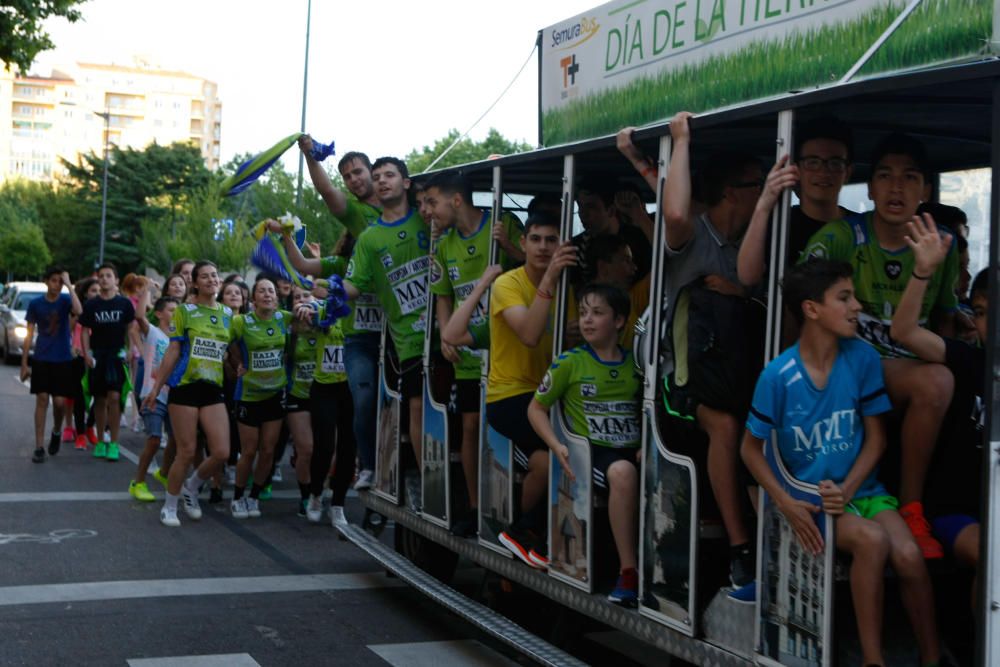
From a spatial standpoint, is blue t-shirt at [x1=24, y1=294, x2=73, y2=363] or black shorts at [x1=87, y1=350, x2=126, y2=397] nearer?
black shorts at [x1=87, y1=350, x2=126, y2=397]

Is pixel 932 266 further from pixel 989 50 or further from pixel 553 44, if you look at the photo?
pixel 553 44

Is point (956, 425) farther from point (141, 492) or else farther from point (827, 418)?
point (141, 492)

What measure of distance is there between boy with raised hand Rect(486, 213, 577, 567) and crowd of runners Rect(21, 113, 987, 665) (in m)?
0.01

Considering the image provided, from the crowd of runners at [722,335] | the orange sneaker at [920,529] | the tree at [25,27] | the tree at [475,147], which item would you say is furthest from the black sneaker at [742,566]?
the tree at [475,147]

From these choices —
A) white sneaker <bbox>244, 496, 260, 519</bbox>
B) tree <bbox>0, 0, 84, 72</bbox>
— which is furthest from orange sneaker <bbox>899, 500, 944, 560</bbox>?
tree <bbox>0, 0, 84, 72</bbox>

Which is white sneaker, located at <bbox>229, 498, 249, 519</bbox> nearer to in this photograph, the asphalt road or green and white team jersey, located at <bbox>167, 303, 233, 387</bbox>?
the asphalt road

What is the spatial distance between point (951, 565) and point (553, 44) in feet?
12.2

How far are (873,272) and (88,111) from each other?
6000 inches

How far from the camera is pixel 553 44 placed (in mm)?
6945

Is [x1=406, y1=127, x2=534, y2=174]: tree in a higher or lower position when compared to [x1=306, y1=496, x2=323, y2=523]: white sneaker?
higher

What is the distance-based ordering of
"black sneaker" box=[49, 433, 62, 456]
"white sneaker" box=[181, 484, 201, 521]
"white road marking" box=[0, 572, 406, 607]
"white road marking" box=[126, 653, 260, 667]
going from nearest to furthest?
1. "white road marking" box=[126, 653, 260, 667]
2. "white road marking" box=[0, 572, 406, 607]
3. "white sneaker" box=[181, 484, 201, 521]
4. "black sneaker" box=[49, 433, 62, 456]

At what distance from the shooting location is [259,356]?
34.4 feet

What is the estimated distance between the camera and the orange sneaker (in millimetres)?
4363

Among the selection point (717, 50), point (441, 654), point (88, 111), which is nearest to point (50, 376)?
point (441, 654)
